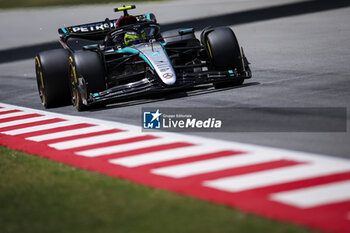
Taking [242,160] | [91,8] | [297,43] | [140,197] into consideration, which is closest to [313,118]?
[242,160]

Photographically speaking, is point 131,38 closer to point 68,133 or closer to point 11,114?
point 11,114

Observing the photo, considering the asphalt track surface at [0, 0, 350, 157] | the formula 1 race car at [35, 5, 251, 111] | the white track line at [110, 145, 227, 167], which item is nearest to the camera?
the white track line at [110, 145, 227, 167]

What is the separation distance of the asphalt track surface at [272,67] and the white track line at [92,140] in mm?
816

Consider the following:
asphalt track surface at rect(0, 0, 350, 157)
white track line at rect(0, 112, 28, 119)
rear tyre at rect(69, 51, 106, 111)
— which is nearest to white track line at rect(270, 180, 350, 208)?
asphalt track surface at rect(0, 0, 350, 157)

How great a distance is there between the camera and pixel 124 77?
1119cm

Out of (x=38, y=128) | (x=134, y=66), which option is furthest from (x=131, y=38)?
(x=38, y=128)

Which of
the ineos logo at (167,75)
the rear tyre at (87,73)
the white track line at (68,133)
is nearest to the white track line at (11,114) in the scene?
the rear tyre at (87,73)

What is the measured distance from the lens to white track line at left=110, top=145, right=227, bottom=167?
→ 7352mm

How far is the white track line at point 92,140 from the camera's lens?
8.68m

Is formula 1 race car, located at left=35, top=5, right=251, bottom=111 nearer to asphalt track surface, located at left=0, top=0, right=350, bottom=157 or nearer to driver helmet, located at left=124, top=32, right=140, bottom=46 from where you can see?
driver helmet, located at left=124, top=32, right=140, bottom=46

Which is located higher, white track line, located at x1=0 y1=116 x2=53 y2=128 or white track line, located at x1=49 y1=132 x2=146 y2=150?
white track line, located at x1=49 y1=132 x2=146 y2=150

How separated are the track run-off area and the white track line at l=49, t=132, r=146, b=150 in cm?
1

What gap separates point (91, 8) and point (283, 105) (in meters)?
36.9

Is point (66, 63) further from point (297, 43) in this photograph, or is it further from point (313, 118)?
point (297, 43)
